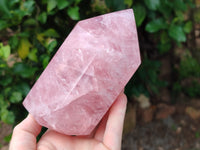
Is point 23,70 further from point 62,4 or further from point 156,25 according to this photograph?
point 156,25

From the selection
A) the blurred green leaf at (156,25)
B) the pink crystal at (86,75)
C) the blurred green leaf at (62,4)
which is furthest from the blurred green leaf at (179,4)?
the blurred green leaf at (62,4)

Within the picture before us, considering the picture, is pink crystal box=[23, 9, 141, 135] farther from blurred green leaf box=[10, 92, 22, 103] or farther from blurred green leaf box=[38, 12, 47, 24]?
blurred green leaf box=[38, 12, 47, 24]

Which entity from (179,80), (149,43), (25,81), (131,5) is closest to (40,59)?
(25,81)

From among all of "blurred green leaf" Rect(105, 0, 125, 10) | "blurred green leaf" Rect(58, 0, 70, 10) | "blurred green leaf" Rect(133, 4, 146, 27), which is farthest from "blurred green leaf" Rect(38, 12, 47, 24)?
"blurred green leaf" Rect(133, 4, 146, 27)

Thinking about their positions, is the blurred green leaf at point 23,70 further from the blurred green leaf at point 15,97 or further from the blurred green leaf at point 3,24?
the blurred green leaf at point 3,24

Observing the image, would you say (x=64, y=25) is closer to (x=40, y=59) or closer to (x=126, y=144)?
(x=40, y=59)

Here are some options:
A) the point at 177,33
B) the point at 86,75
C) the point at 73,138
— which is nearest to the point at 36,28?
the point at 86,75
